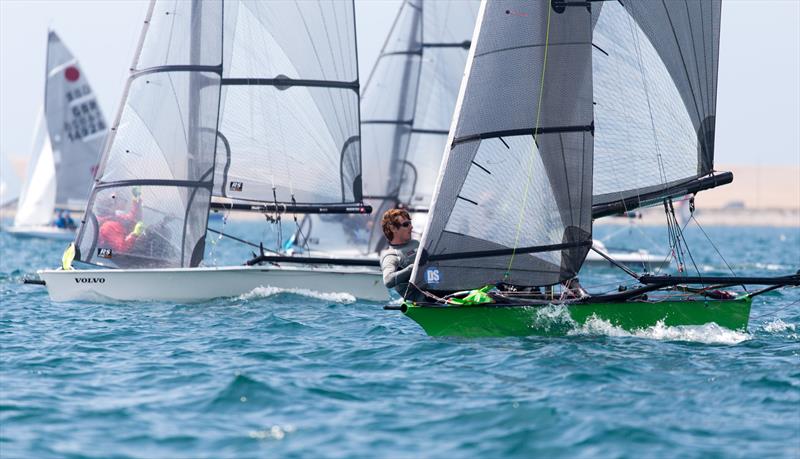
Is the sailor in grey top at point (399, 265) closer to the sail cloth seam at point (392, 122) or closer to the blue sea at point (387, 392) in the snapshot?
the blue sea at point (387, 392)

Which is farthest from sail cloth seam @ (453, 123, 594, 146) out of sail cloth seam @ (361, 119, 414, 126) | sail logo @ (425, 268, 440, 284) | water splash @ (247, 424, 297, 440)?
sail cloth seam @ (361, 119, 414, 126)

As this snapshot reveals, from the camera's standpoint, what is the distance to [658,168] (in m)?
14.0

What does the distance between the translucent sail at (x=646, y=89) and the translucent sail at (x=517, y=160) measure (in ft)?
3.54

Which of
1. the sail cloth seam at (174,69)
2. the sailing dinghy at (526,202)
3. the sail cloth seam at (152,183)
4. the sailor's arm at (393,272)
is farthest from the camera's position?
the sail cloth seam at (174,69)

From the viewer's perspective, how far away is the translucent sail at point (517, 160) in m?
12.6

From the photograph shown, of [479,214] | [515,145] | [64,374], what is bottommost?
[64,374]

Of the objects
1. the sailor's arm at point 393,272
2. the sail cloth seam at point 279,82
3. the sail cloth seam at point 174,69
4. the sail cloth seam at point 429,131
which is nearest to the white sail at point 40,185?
the sail cloth seam at point 429,131

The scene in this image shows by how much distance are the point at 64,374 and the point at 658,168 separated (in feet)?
23.9

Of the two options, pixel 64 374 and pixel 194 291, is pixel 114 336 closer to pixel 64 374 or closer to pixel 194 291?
pixel 64 374

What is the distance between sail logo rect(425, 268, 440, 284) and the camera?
12.5 m

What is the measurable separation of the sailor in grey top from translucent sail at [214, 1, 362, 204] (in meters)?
6.78

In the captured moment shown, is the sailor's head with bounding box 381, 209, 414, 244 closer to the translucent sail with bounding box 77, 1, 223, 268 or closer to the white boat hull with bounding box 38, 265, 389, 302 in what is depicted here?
the white boat hull with bounding box 38, 265, 389, 302

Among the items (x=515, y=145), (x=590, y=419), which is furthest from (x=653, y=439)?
(x=515, y=145)

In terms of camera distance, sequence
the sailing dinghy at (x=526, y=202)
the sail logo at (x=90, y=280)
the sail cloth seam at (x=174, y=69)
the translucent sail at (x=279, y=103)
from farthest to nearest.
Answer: the translucent sail at (x=279, y=103) → the sail cloth seam at (x=174, y=69) → the sail logo at (x=90, y=280) → the sailing dinghy at (x=526, y=202)
